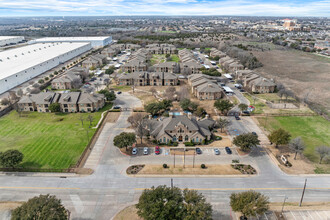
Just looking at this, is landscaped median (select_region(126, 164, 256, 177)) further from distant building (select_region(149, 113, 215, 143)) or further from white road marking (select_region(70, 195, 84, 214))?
white road marking (select_region(70, 195, 84, 214))

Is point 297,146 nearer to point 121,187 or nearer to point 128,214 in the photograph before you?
point 128,214

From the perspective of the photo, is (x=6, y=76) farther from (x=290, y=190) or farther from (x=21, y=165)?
(x=290, y=190)

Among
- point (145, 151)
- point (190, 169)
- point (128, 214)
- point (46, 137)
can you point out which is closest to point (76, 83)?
point (46, 137)

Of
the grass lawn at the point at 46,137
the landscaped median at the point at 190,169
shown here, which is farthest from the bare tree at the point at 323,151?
the grass lawn at the point at 46,137

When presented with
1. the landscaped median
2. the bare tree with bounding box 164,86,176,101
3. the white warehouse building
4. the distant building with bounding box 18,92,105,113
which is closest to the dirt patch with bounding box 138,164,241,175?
the landscaped median

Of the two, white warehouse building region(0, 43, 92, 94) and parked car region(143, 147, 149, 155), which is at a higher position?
white warehouse building region(0, 43, 92, 94)

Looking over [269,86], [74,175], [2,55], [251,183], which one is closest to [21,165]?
[74,175]
